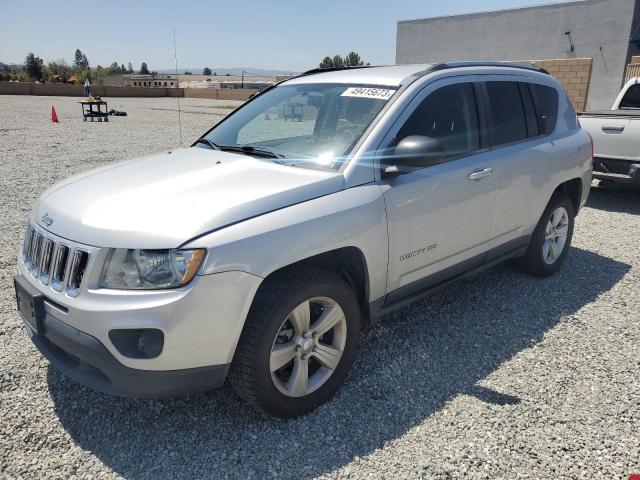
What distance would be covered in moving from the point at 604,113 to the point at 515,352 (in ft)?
19.5

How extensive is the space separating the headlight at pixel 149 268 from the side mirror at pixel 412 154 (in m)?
1.31

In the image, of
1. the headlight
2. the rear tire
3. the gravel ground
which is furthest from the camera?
the rear tire

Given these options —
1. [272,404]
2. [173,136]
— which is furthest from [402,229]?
[173,136]

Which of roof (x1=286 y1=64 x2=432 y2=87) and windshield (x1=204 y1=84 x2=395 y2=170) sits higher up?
roof (x1=286 y1=64 x2=432 y2=87)

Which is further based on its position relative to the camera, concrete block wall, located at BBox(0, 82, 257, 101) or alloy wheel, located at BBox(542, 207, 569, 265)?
concrete block wall, located at BBox(0, 82, 257, 101)

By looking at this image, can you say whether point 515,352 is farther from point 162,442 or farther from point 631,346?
point 162,442

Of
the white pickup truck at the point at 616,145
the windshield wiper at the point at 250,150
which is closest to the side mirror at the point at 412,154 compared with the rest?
the windshield wiper at the point at 250,150

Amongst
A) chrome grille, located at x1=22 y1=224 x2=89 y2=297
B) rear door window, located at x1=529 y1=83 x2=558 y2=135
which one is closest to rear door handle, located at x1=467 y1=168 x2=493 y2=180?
rear door window, located at x1=529 y1=83 x2=558 y2=135

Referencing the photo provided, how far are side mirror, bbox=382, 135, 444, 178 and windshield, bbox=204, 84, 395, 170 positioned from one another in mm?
266

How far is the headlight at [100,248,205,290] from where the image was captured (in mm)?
2297

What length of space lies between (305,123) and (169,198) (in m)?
1.58

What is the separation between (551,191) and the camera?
4539 millimetres

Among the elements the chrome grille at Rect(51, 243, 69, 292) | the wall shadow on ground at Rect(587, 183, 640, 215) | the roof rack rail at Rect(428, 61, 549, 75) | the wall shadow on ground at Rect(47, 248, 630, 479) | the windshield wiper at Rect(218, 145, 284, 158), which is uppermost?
the roof rack rail at Rect(428, 61, 549, 75)

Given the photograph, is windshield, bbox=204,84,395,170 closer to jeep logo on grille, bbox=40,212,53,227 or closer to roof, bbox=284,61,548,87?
roof, bbox=284,61,548,87
